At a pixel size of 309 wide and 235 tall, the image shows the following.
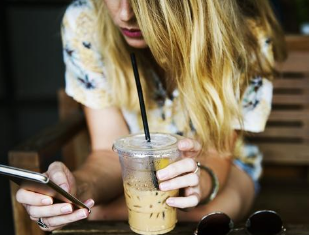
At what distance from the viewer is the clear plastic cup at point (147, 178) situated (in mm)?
1066

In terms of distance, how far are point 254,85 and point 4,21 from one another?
11.4 ft

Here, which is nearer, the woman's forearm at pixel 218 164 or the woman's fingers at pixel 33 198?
the woman's fingers at pixel 33 198

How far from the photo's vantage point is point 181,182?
110 cm

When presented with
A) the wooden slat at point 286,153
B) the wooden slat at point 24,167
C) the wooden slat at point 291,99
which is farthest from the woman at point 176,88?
the wooden slat at point 291,99

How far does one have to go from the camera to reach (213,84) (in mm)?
1417

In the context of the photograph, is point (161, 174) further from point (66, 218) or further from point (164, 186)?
point (66, 218)

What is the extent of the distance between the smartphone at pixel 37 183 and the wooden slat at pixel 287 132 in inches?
52.4

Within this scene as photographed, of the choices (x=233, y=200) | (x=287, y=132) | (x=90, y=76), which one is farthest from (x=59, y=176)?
(x=287, y=132)

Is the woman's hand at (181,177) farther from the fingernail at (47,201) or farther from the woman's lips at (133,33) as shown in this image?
the woman's lips at (133,33)

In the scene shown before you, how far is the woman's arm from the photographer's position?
1409mm

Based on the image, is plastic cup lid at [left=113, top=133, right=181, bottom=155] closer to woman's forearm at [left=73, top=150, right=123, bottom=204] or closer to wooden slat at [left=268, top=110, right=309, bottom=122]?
woman's forearm at [left=73, top=150, right=123, bottom=204]

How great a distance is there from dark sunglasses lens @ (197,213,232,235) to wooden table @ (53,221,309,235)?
0.03 m

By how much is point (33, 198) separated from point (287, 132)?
145cm

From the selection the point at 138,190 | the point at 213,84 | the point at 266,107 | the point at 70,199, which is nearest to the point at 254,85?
the point at 266,107
